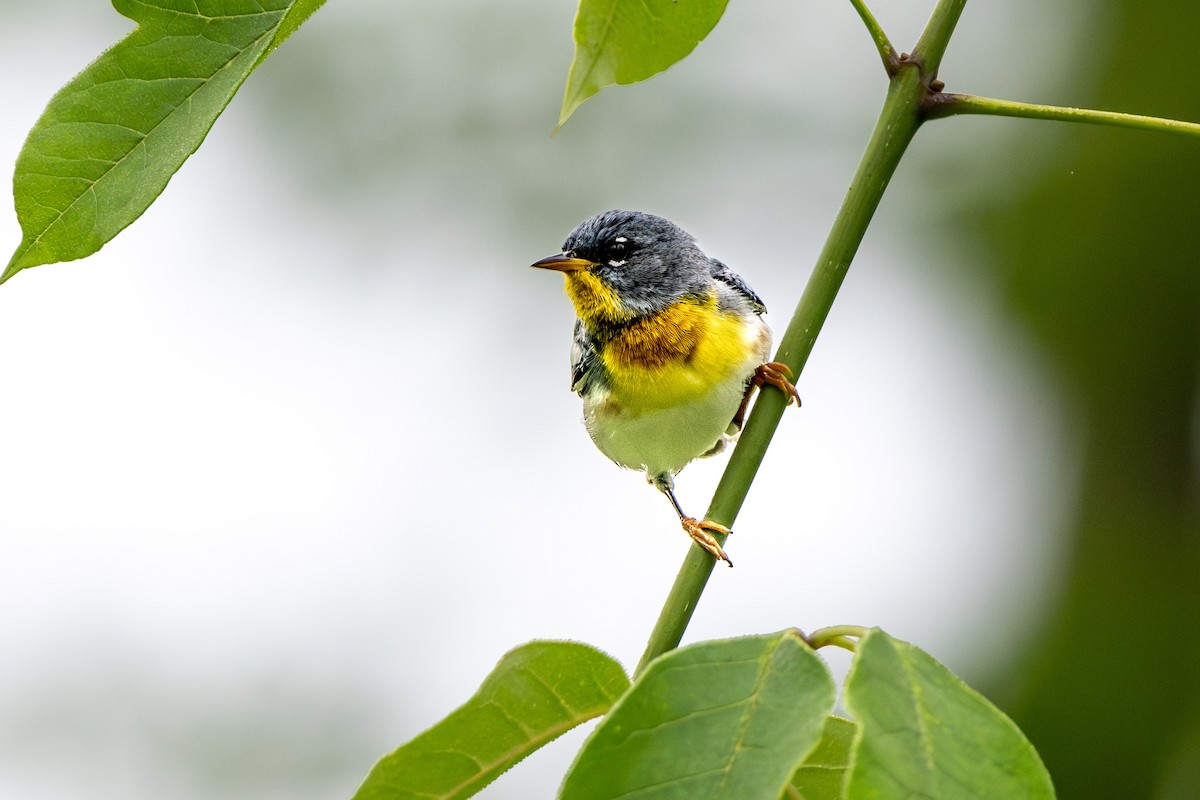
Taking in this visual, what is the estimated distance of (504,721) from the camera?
1204 millimetres

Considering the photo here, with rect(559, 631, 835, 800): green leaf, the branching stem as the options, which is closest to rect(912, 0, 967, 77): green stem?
the branching stem

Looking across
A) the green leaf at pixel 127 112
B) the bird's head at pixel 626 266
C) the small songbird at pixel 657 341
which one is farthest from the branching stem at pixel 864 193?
the bird's head at pixel 626 266

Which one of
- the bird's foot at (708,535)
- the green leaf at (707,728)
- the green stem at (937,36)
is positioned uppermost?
the green stem at (937,36)

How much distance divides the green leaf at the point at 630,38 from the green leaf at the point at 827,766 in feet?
2.18

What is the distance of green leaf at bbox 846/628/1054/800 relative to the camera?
Answer: 2.95 ft

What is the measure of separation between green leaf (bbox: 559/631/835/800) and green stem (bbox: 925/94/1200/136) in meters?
0.57

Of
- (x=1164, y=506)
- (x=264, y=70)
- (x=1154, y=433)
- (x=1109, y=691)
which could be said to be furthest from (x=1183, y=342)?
(x=264, y=70)

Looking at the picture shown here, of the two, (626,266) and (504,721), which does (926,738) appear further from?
(626,266)

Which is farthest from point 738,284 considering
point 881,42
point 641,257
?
point 881,42

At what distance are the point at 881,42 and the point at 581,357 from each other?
212cm

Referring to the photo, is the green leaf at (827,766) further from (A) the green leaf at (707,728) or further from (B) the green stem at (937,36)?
(B) the green stem at (937,36)

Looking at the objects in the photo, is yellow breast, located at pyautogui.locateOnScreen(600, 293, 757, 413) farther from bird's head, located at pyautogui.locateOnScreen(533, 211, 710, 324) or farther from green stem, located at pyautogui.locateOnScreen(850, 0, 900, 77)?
green stem, located at pyautogui.locateOnScreen(850, 0, 900, 77)

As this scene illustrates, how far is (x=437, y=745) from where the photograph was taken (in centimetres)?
117

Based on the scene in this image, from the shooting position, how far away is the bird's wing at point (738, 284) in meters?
3.35
